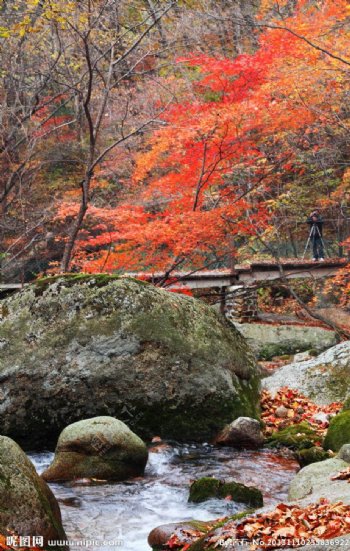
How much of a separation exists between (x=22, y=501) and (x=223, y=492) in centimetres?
250

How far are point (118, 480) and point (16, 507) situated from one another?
2.71 meters

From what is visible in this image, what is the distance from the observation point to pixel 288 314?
883 inches

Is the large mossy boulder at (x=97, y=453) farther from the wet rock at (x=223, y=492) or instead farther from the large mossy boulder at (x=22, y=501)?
the large mossy boulder at (x=22, y=501)

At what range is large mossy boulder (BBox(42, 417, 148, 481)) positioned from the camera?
6.67 meters

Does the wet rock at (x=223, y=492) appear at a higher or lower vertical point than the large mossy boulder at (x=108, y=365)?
lower

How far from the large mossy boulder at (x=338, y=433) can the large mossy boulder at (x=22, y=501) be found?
3.88m

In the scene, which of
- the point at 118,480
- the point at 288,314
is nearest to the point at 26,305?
the point at 118,480

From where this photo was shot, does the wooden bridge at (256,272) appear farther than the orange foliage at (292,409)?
Yes

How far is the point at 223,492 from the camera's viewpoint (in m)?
5.96

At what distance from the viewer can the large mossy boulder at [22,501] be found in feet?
13.6

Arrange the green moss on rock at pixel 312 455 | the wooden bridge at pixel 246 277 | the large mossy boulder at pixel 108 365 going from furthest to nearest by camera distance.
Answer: the wooden bridge at pixel 246 277
the large mossy boulder at pixel 108 365
the green moss on rock at pixel 312 455

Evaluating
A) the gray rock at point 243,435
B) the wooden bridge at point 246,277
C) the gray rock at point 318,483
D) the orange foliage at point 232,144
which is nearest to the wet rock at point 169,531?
the gray rock at point 318,483

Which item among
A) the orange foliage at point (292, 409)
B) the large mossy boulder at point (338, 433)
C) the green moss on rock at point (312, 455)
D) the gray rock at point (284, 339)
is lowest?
the gray rock at point (284, 339)

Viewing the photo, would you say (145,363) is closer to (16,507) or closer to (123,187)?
(16,507)
